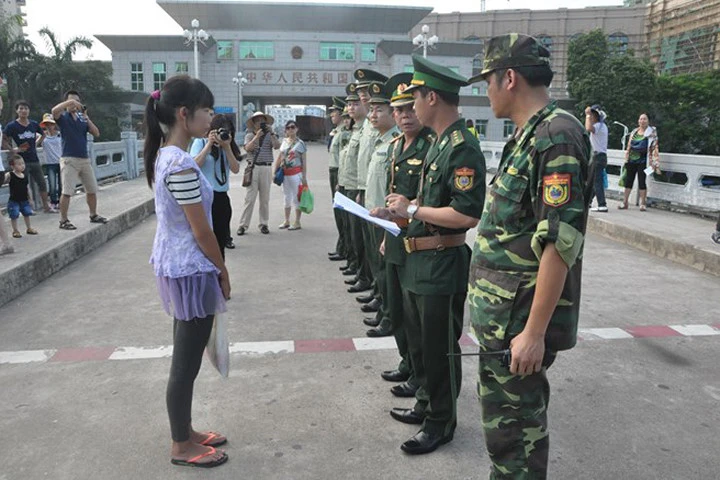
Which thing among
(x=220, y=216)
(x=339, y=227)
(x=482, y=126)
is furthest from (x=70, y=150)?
(x=482, y=126)

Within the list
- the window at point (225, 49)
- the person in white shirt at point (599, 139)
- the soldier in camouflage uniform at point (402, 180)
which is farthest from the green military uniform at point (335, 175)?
the window at point (225, 49)

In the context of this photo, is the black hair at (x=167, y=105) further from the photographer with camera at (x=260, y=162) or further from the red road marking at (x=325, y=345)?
the photographer with camera at (x=260, y=162)

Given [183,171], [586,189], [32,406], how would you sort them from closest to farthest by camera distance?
[586,189], [183,171], [32,406]

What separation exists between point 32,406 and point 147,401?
62 cm

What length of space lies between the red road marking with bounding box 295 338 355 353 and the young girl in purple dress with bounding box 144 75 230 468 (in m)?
1.47

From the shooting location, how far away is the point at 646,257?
6930mm

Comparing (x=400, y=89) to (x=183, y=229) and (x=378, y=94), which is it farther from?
(x=183, y=229)

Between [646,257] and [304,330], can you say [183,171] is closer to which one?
[304,330]

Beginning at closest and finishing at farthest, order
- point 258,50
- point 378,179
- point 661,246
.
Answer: point 378,179 < point 661,246 < point 258,50

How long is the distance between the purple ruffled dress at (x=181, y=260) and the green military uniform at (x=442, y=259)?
0.95m

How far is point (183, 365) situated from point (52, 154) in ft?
25.0

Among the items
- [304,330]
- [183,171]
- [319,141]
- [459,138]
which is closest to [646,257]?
[304,330]

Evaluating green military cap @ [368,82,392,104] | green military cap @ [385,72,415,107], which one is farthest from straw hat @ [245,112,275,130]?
green military cap @ [385,72,415,107]

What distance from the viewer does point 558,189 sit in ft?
5.38
